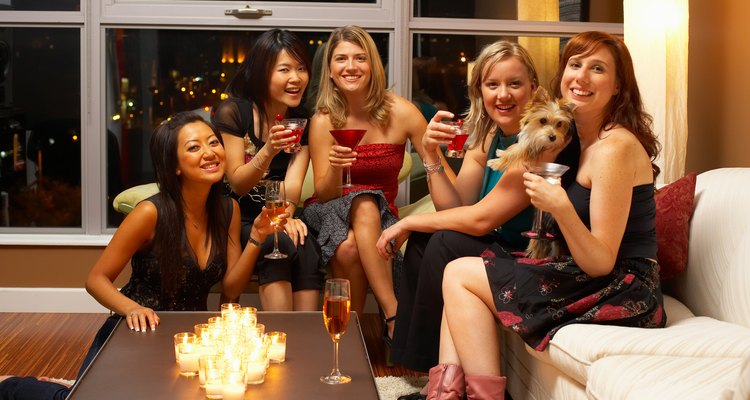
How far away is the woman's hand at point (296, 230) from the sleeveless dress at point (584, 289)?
1024 millimetres

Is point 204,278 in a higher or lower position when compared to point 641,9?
lower

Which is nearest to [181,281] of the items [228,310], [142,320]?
[142,320]

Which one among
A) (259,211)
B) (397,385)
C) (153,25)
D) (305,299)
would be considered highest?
(153,25)

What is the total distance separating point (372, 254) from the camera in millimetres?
3750

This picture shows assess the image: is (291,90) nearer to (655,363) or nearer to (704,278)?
(704,278)

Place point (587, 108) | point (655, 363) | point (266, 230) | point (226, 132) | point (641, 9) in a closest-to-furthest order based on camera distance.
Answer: point (655, 363)
point (587, 108)
point (266, 230)
point (226, 132)
point (641, 9)

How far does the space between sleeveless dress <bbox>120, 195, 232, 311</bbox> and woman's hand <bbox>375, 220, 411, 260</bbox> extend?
60cm

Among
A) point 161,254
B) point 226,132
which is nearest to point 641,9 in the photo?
point 226,132

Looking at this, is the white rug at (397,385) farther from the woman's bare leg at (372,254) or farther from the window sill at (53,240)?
the window sill at (53,240)

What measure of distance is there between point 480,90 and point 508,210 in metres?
0.53

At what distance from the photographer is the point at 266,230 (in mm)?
3227

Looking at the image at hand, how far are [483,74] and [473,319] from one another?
3.13 ft

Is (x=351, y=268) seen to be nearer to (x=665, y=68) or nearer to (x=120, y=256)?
(x=120, y=256)

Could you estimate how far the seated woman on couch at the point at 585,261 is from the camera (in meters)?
2.65
